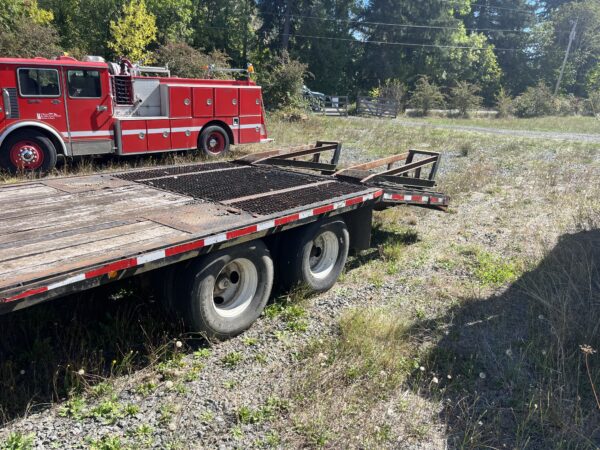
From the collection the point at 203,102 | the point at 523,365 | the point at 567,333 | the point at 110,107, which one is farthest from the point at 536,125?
the point at 523,365

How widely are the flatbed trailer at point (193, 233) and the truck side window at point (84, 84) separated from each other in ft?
15.9

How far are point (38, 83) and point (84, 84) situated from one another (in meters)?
0.89

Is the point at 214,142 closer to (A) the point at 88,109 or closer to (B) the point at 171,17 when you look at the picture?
(A) the point at 88,109

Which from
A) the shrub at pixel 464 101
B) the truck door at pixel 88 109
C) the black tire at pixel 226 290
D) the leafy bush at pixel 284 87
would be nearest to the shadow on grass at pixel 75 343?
the black tire at pixel 226 290

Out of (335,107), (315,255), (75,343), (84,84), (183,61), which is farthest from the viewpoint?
(335,107)

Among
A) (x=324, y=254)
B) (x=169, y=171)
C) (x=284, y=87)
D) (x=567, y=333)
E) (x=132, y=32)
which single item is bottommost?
(x=567, y=333)

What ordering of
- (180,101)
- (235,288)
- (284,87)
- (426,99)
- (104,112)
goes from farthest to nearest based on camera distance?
(426,99) → (284,87) → (180,101) → (104,112) → (235,288)

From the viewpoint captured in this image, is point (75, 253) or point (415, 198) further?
point (415, 198)

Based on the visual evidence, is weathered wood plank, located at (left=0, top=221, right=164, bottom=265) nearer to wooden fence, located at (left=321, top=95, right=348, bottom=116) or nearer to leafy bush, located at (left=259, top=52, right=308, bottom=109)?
leafy bush, located at (left=259, top=52, right=308, bottom=109)

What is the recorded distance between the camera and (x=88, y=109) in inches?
404

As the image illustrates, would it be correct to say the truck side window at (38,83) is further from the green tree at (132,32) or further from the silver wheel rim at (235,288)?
the green tree at (132,32)

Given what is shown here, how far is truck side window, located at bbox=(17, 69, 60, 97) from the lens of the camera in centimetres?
938

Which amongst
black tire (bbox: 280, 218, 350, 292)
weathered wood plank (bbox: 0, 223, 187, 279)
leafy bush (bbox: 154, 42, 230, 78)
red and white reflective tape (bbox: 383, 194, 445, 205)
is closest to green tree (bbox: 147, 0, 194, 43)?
leafy bush (bbox: 154, 42, 230, 78)

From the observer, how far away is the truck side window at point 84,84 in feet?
32.9
